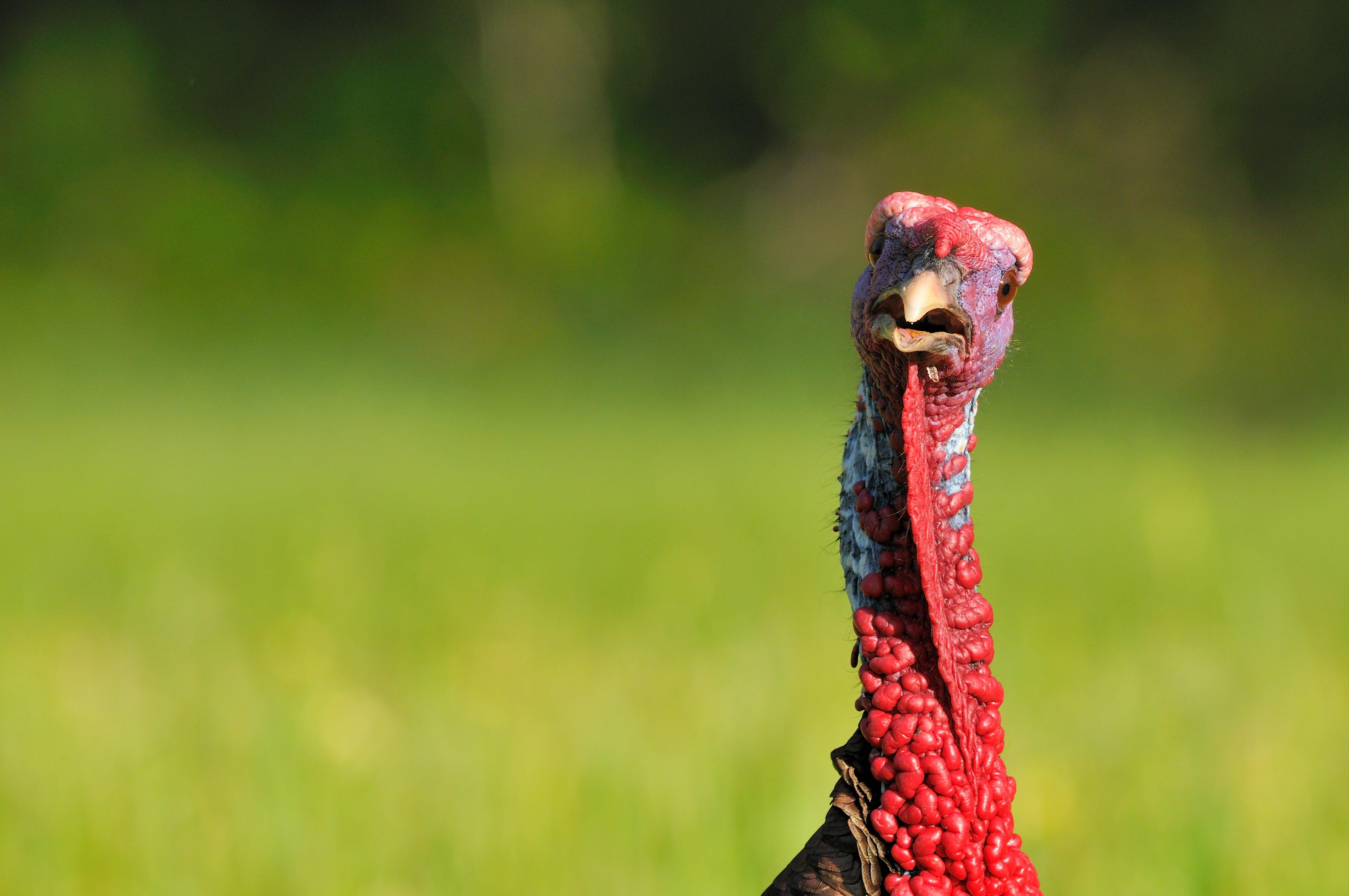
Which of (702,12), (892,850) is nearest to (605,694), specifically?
(892,850)

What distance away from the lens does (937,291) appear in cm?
149

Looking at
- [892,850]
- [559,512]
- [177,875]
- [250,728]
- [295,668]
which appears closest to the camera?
[892,850]

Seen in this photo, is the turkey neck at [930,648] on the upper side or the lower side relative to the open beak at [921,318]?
lower

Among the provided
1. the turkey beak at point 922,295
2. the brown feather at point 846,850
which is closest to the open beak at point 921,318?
the turkey beak at point 922,295

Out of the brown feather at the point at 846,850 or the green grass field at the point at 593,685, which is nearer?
the brown feather at the point at 846,850

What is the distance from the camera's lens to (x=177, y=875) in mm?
2844

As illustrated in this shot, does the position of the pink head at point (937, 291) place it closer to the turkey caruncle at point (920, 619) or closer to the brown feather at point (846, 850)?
the turkey caruncle at point (920, 619)

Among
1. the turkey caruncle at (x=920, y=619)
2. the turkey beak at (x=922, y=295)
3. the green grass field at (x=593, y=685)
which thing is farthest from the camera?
the green grass field at (x=593, y=685)

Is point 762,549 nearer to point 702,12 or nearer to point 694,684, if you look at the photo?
point 694,684

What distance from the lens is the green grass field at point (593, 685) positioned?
116 inches

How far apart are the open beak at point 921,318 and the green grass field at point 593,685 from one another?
2.19 feet

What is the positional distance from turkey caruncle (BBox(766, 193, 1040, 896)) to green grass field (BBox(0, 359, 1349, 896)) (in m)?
0.44

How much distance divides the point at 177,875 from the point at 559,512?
4.68 metres

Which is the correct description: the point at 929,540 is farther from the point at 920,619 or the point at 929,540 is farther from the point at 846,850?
the point at 846,850
